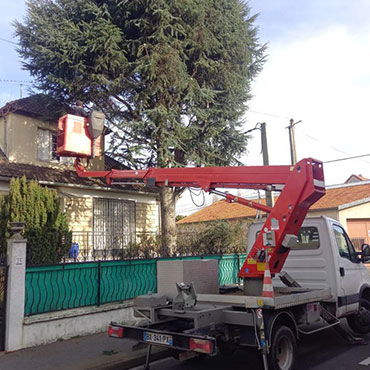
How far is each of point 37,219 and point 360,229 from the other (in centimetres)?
2069

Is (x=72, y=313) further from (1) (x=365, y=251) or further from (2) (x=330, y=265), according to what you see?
(1) (x=365, y=251)

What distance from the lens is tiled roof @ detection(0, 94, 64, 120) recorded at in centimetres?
1418

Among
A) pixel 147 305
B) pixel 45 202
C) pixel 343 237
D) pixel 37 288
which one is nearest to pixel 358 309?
pixel 343 237

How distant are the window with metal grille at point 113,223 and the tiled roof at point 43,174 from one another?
2.72 ft

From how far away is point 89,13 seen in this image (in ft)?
43.2

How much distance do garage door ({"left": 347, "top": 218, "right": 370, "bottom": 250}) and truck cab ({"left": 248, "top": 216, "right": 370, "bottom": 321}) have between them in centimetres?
1772

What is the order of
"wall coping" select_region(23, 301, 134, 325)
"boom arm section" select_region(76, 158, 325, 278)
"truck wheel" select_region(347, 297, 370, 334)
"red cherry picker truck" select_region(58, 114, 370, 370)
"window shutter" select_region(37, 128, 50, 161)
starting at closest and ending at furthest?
"red cherry picker truck" select_region(58, 114, 370, 370) → "boom arm section" select_region(76, 158, 325, 278) → "wall coping" select_region(23, 301, 134, 325) → "truck wheel" select_region(347, 297, 370, 334) → "window shutter" select_region(37, 128, 50, 161)

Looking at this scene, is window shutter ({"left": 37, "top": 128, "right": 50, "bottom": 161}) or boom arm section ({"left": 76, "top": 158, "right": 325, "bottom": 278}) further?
window shutter ({"left": 37, "top": 128, "right": 50, "bottom": 161})

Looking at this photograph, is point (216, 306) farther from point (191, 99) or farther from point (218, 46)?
point (218, 46)

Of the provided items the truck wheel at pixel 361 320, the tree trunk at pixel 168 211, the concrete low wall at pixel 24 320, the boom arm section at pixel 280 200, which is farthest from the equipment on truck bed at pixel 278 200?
the tree trunk at pixel 168 211

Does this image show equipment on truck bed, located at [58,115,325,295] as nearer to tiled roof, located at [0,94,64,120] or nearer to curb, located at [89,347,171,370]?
curb, located at [89,347,171,370]

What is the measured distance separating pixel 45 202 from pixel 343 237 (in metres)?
7.45

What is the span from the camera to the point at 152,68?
40.8ft

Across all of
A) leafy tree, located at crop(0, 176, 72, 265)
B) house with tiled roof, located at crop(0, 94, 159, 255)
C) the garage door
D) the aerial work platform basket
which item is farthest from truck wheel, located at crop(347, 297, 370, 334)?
the garage door
